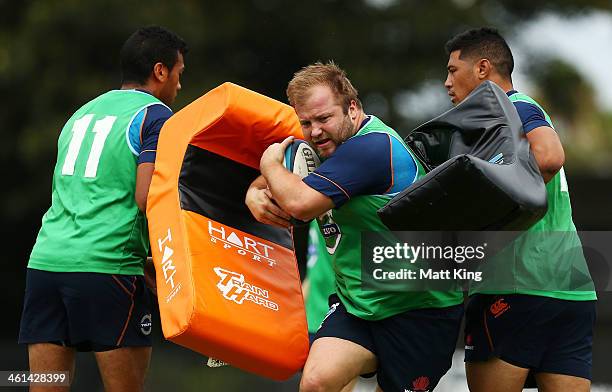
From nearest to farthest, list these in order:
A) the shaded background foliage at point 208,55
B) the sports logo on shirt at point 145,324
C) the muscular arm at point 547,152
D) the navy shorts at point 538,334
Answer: the muscular arm at point 547,152
the navy shorts at point 538,334
the sports logo on shirt at point 145,324
the shaded background foliage at point 208,55

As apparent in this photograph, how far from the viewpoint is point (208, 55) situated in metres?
14.3

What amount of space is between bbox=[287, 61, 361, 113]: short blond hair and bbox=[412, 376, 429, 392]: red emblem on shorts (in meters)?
1.31

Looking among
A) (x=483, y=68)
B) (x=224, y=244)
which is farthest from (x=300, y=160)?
Result: (x=483, y=68)

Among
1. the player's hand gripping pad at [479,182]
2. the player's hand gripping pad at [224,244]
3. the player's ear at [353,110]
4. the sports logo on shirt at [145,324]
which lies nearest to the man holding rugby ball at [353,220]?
the player's ear at [353,110]

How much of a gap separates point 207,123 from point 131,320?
3.66 ft

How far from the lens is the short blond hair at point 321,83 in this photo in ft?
15.9

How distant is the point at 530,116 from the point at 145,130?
1.91 meters

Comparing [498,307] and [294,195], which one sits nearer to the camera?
[294,195]

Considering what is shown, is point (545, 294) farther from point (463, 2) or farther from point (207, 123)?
point (463, 2)

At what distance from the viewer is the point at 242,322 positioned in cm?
468

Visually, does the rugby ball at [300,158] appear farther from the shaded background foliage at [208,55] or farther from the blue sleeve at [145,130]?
the shaded background foliage at [208,55]

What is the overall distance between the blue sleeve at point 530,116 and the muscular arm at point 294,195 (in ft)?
3.38

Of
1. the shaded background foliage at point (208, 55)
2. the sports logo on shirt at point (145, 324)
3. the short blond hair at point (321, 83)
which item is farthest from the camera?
the shaded background foliage at point (208, 55)

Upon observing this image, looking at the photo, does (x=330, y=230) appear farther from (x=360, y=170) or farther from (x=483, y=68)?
(x=483, y=68)
